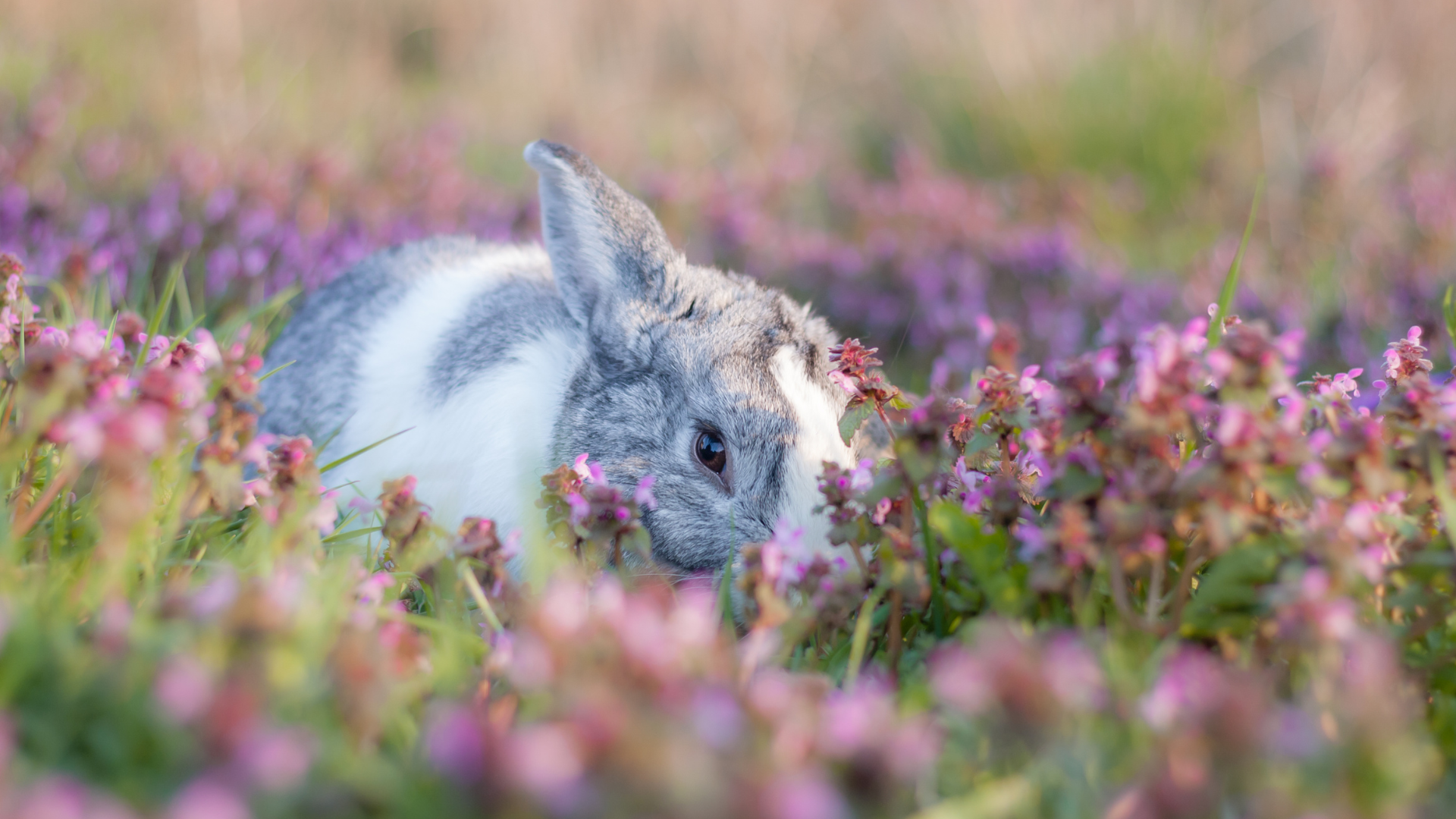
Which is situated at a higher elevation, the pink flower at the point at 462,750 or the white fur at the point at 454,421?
the white fur at the point at 454,421

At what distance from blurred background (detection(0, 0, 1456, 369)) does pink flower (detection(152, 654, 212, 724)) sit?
92.7 inches

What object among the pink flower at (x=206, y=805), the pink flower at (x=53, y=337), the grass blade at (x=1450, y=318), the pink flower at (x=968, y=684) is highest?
the grass blade at (x=1450, y=318)

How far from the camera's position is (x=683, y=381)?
10.1 ft

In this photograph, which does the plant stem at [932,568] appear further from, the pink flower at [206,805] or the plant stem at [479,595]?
the pink flower at [206,805]

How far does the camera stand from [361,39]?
12312mm

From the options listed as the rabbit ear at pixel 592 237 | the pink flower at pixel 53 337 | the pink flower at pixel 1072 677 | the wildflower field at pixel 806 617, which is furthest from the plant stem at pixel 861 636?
the pink flower at pixel 53 337

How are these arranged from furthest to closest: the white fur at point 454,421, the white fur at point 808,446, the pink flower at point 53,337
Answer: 1. the white fur at point 454,421
2. the white fur at point 808,446
3. the pink flower at point 53,337

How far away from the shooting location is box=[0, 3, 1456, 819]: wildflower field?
4.13 ft

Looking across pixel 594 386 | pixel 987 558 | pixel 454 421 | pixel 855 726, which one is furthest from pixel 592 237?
pixel 855 726

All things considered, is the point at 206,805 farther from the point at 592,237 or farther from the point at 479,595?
the point at 592,237

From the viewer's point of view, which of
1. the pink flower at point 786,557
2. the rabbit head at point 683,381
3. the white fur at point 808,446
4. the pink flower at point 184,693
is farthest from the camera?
the rabbit head at point 683,381

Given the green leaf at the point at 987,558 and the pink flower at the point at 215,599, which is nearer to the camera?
the pink flower at the point at 215,599

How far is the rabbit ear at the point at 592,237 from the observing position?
10.6 feet

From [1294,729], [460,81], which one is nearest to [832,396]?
[1294,729]
